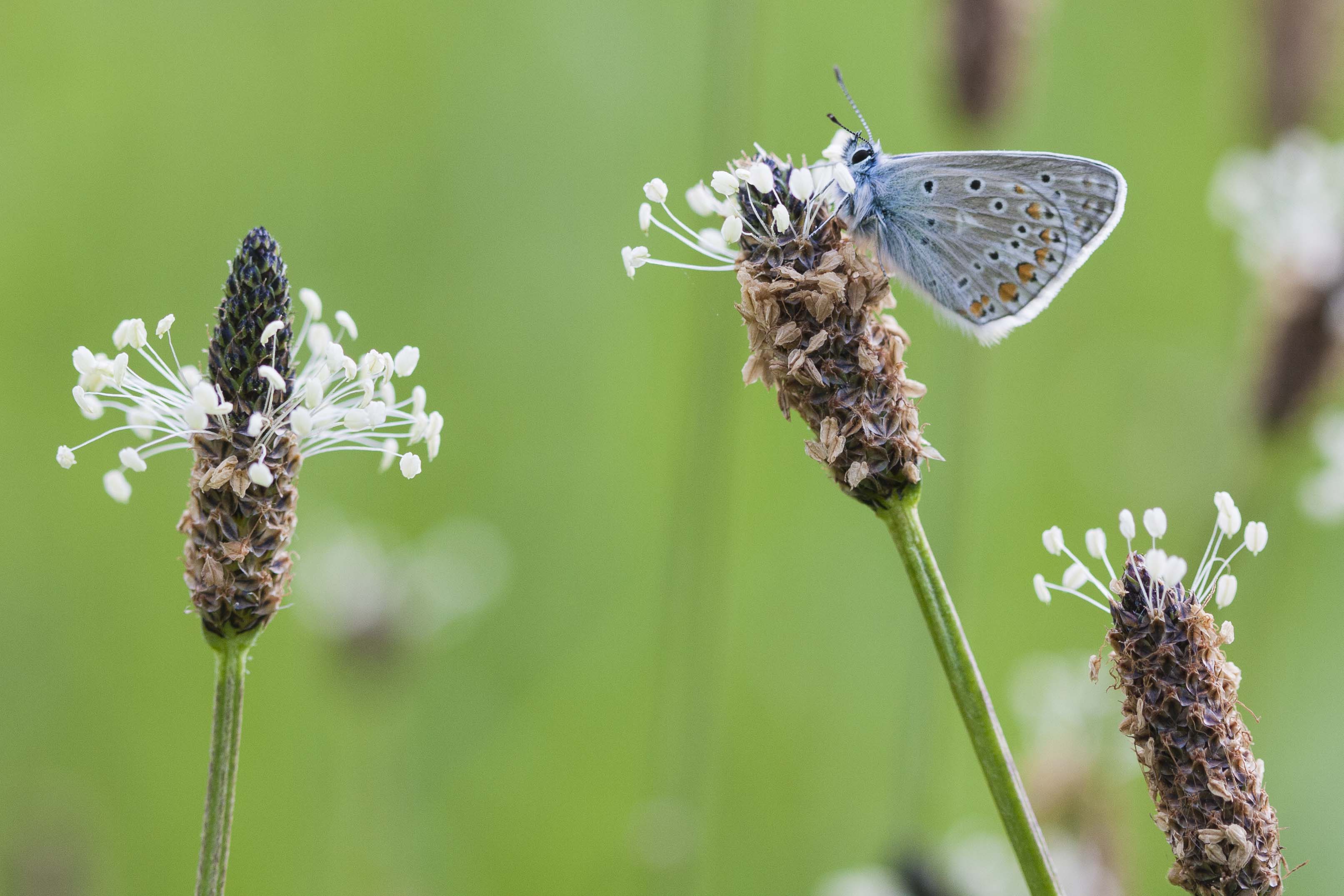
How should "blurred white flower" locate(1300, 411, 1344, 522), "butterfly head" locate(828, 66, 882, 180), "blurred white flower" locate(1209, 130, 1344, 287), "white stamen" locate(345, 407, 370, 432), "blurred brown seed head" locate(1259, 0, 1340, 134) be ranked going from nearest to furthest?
1. "white stamen" locate(345, 407, 370, 432)
2. "butterfly head" locate(828, 66, 882, 180)
3. "blurred white flower" locate(1300, 411, 1344, 522)
4. "blurred white flower" locate(1209, 130, 1344, 287)
5. "blurred brown seed head" locate(1259, 0, 1340, 134)

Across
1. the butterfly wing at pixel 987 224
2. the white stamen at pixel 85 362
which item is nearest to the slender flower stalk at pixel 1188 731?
the butterfly wing at pixel 987 224

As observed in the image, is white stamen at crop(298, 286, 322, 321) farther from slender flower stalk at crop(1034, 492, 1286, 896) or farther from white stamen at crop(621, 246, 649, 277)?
slender flower stalk at crop(1034, 492, 1286, 896)

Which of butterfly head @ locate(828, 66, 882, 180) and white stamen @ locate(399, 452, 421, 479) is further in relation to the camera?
butterfly head @ locate(828, 66, 882, 180)

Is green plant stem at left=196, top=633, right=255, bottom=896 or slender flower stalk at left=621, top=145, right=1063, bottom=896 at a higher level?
slender flower stalk at left=621, top=145, right=1063, bottom=896

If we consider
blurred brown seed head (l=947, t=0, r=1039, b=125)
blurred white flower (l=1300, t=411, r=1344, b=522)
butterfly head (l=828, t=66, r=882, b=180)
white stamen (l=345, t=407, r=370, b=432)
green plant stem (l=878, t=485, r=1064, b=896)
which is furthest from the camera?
blurred brown seed head (l=947, t=0, r=1039, b=125)

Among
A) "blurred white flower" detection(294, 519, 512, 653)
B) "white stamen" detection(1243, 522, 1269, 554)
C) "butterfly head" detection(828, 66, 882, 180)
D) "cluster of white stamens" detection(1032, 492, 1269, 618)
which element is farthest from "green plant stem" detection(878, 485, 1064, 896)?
"blurred white flower" detection(294, 519, 512, 653)

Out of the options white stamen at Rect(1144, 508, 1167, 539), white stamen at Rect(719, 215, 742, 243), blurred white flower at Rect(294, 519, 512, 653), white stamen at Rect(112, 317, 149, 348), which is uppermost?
blurred white flower at Rect(294, 519, 512, 653)

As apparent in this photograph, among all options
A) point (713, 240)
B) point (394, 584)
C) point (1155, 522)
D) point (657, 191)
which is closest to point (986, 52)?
point (713, 240)
